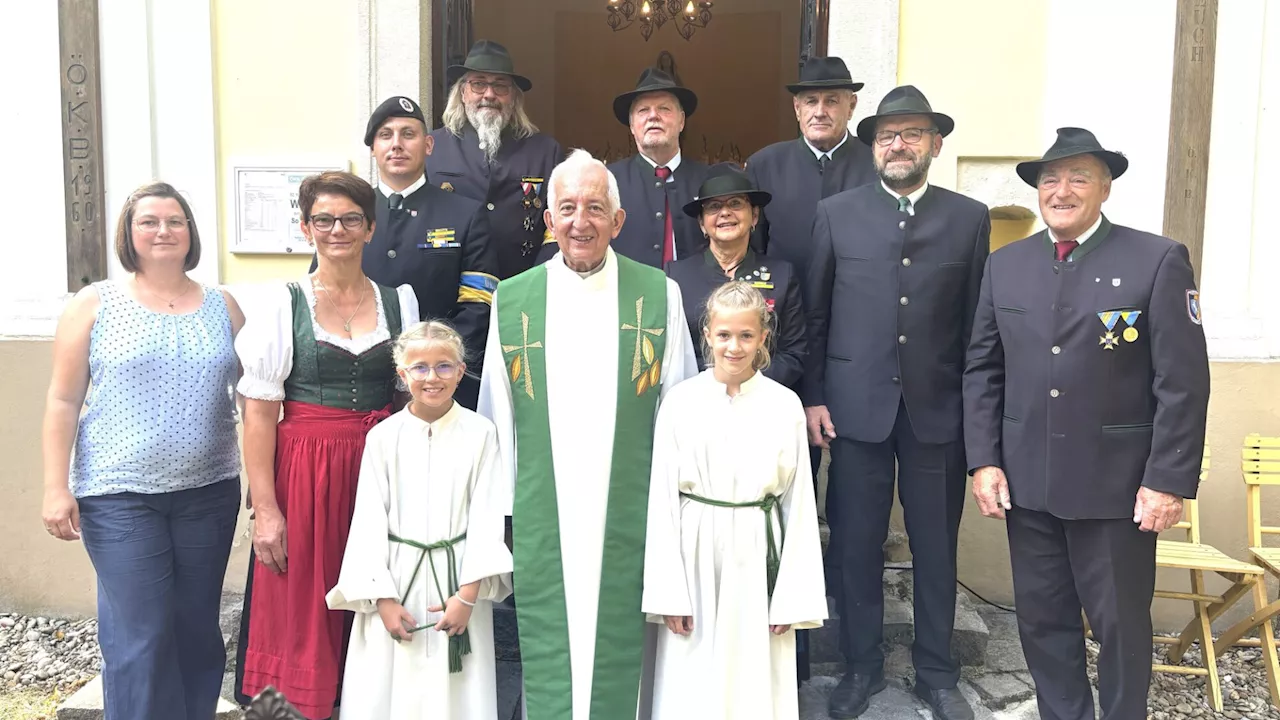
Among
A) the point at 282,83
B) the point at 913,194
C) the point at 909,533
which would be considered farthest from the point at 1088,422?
the point at 282,83

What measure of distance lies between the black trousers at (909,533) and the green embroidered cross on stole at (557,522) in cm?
96

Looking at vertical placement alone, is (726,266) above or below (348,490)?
above

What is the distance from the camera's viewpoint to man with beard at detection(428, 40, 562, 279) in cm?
392

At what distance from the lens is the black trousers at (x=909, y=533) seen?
3408 millimetres

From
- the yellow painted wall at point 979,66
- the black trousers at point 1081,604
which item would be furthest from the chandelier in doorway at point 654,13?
the black trousers at point 1081,604

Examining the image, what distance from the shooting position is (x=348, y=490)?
9.32 feet

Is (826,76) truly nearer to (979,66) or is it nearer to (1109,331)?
(979,66)

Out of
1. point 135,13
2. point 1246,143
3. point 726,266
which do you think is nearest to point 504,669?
point 726,266

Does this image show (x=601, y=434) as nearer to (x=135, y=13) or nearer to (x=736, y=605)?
(x=736, y=605)

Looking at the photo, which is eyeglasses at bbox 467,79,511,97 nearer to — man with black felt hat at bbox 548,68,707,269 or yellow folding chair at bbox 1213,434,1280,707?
man with black felt hat at bbox 548,68,707,269

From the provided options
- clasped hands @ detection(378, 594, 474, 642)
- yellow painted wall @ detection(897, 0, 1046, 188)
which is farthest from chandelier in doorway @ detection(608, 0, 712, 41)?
clasped hands @ detection(378, 594, 474, 642)

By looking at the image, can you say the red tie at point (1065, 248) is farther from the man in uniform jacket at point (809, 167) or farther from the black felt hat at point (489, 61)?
the black felt hat at point (489, 61)

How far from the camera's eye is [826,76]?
3754 millimetres

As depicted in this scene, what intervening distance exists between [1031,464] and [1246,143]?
270 cm
